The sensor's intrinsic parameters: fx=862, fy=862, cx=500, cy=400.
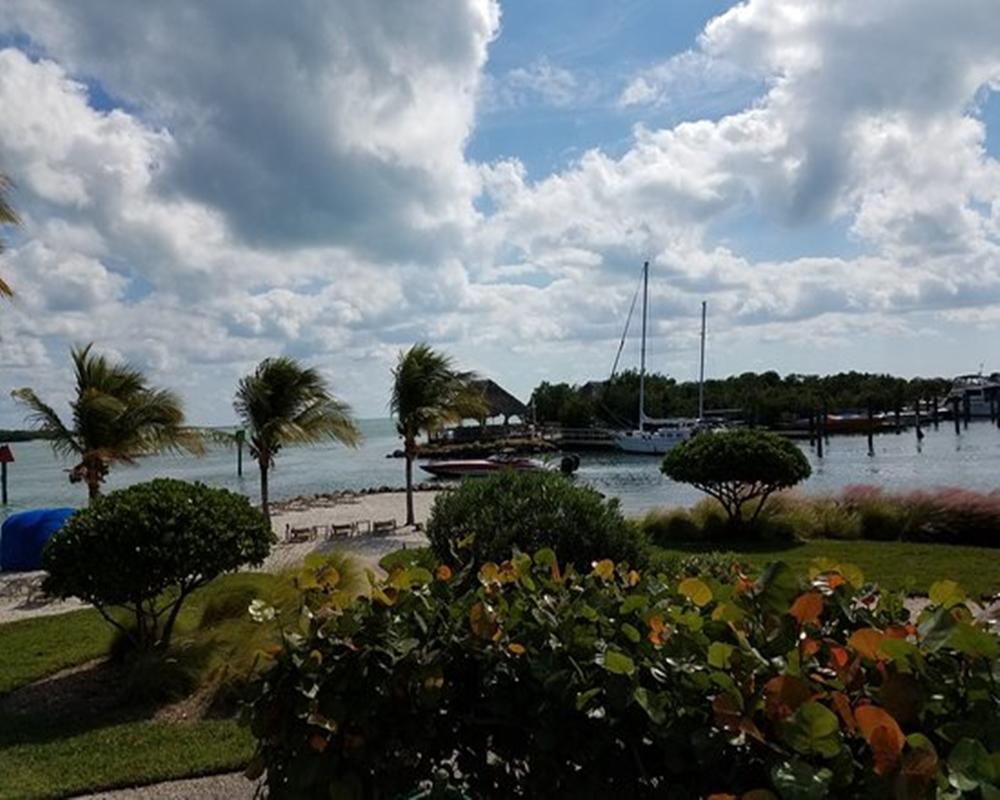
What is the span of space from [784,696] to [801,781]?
7.1 inches

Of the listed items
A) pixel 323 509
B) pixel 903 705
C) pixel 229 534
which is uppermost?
pixel 903 705

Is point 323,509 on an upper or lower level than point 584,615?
lower

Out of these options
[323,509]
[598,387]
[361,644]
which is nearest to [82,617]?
[361,644]

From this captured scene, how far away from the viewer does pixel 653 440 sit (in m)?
71.3

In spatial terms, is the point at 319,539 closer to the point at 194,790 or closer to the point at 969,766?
the point at 194,790

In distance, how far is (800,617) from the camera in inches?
77.8

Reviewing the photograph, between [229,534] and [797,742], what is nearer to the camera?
[797,742]

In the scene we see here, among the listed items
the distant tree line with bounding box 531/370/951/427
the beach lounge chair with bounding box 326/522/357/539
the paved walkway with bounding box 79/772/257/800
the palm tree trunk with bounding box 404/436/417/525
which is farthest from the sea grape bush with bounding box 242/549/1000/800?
→ the distant tree line with bounding box 531/370/951/427

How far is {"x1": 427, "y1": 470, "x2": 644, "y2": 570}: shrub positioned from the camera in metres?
8.23

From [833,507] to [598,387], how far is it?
9095cm

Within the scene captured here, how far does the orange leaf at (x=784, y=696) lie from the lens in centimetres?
172

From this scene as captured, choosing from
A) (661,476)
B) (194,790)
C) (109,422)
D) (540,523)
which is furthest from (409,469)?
(661,476)

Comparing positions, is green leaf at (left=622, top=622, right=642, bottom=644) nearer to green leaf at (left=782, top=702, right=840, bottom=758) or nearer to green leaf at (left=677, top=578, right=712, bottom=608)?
green leaf at (left=677, top=578, right=712, bottom=608)

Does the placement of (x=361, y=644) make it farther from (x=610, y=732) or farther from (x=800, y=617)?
(x=800, y=617)
